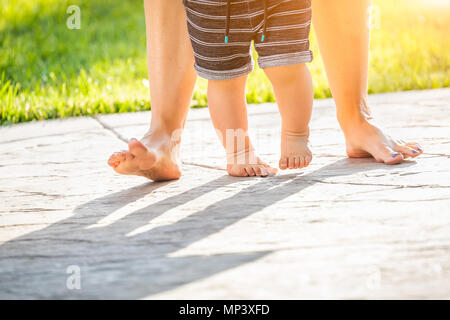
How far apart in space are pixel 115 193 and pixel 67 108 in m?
1.93

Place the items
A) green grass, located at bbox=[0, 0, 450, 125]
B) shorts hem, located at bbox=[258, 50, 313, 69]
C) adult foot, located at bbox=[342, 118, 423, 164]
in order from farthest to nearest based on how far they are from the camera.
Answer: green grass, located at bbox=[0, 0, 450, 125] → adult foot, located at bbox=[342, 118, 423, 164] → shorts hem, located at bbox=[258, 50, 313, 69]

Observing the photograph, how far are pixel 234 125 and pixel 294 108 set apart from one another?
0.21 metres

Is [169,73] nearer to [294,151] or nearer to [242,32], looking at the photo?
[242,32]

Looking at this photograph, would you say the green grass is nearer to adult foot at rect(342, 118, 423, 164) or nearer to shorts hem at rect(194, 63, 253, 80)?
adult foot at rect(342, 118, 423, 164)

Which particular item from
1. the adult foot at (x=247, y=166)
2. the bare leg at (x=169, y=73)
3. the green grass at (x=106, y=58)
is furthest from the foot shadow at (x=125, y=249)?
the green grass at (x=106, y=58)

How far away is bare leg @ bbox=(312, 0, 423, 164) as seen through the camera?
8.46ft

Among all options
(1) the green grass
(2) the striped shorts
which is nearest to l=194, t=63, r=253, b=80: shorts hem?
(2) the striped shorts

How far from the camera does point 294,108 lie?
7.88ft

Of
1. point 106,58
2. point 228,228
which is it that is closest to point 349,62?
point 228,228

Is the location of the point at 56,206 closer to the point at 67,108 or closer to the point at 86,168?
the point at 86,168

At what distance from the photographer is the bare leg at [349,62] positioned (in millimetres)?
2578

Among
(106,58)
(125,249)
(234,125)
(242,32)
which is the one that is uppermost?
(242,32)

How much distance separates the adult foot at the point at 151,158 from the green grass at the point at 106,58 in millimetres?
1726
